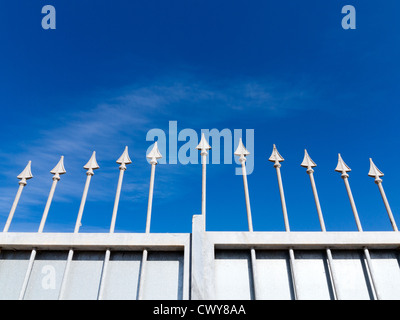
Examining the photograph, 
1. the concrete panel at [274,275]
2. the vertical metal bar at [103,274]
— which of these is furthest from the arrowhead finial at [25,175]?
the concrete panel at [274,275]

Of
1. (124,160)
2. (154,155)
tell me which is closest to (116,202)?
(124,160)

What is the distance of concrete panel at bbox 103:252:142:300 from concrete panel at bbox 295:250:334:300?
2.25 meters

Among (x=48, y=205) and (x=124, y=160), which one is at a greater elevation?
(x=124, y=160)

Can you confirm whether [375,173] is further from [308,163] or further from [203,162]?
[203,162]

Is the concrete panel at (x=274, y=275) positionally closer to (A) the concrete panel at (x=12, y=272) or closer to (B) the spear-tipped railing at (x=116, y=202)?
(B) the spear-tipped railing at (x=116, y=202)

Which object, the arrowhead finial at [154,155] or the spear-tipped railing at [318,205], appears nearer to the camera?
the spear-tipped railing at [318,205]

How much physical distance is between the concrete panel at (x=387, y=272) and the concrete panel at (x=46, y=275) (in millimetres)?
4473

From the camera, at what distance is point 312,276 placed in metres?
3.71

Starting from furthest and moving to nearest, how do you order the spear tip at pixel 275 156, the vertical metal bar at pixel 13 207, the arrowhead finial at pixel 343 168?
the spear tip at pixel 275 156
the arrowhead finial at pixel 343 168
the vertical metal bar at pixel 13 207

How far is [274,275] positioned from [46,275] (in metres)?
3.26

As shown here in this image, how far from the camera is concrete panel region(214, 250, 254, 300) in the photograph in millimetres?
3613

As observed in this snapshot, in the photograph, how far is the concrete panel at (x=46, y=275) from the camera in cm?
369

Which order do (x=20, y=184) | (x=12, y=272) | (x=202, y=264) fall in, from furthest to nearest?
(x=20, y=184) < (x=12, y=272) < (x=202, y=264)
